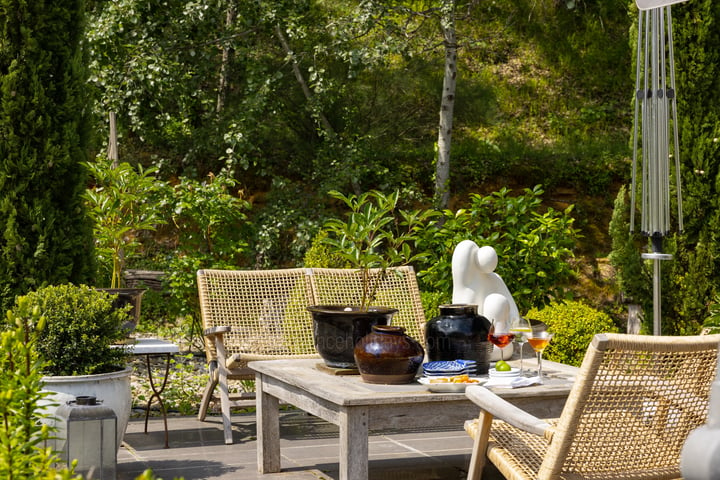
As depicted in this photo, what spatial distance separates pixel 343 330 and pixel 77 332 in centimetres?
107

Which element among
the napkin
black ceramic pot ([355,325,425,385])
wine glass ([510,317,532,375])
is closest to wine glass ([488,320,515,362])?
wine glass ([510,317,532,375])

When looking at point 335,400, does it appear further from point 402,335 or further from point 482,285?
point 482,285

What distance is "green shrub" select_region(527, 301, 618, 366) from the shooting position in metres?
5.37

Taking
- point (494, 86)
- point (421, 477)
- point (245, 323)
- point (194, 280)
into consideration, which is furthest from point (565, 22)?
point (421, 477)

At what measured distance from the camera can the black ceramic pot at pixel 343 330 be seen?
3680mm

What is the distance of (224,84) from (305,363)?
558 centimetres

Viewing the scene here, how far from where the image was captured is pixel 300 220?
27.0 feet

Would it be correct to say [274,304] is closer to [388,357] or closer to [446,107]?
[388,357]

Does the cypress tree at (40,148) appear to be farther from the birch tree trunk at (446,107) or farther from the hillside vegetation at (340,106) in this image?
the birch tree trunk at (446,107)

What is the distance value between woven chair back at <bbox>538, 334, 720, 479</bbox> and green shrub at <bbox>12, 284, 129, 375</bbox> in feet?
6.30

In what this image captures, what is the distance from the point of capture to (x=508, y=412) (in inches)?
104

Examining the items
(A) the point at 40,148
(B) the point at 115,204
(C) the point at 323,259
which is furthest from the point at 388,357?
(C) the point at 323,259

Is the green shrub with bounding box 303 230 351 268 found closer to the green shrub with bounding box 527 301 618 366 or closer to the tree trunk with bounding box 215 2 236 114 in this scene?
the green shrub with bounding box 527 301 618 366

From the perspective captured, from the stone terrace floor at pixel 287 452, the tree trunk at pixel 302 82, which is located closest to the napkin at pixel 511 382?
the stone terrace floor at pixel 287 452
